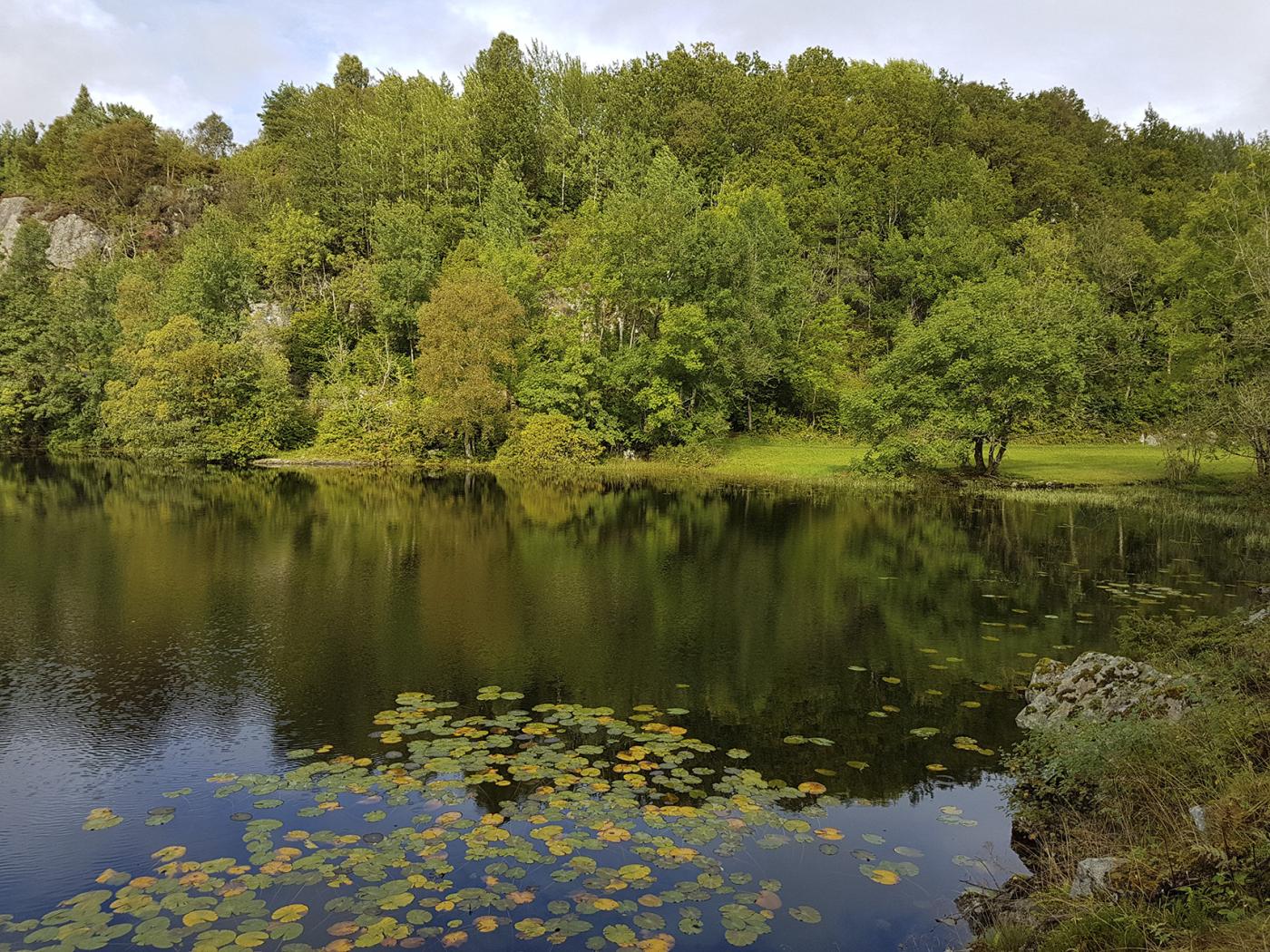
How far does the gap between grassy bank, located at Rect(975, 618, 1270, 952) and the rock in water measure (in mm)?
378

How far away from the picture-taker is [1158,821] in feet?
27.6

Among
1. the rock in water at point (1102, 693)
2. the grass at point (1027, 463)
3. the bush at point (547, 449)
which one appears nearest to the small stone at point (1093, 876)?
the rock in water at point (1102, 693)

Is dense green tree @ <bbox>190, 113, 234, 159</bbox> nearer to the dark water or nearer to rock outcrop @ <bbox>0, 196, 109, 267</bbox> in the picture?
rock outcrop @ <bbox>0, 196, 109, 267</bbox>

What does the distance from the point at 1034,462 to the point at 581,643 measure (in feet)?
135

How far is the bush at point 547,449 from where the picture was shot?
5331 centimetres

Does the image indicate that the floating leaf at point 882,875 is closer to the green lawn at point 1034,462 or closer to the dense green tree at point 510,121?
the green lawn at point 1034,462

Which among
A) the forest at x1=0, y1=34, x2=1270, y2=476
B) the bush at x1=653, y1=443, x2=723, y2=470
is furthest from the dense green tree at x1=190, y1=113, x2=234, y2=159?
the bush at x1=653, y1=443, x2=723, y2=470

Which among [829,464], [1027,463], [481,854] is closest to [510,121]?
[829,464]

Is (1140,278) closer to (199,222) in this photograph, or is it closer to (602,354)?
(602,354)

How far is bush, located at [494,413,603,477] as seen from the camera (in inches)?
2099

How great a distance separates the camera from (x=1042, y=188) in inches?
3155

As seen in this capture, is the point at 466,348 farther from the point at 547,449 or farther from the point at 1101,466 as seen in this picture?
the point at 1101,466

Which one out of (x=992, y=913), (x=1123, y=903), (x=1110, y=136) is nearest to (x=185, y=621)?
(x=992, y=913)

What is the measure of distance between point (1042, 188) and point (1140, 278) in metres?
18.6
